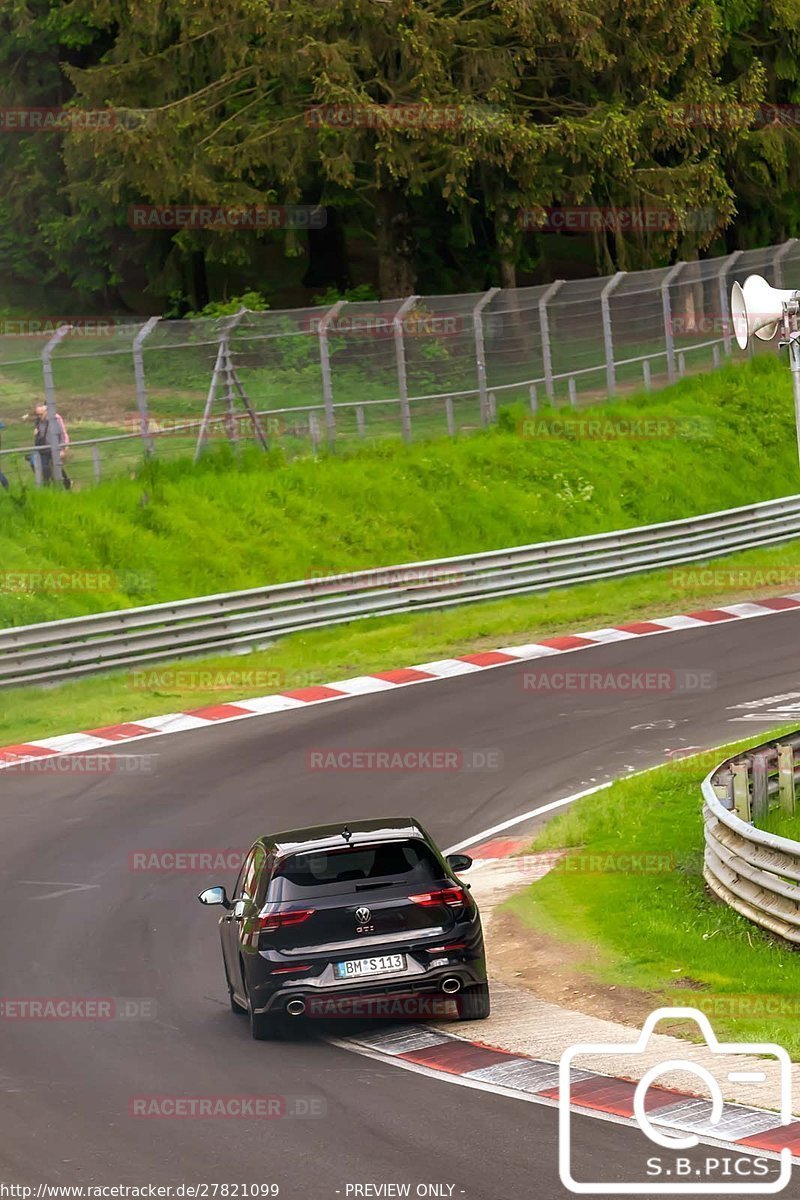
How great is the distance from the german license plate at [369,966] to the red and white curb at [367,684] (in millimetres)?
10564

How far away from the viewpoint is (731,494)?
3522 centimetres

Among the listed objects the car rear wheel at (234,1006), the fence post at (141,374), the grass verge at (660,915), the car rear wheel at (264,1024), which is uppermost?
the fence post at (141,374)

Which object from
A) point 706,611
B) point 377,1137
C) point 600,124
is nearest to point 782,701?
point 706,611

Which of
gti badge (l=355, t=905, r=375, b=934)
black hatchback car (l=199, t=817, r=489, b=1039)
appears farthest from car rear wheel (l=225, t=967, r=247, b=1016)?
gti badge (l=355, t=905, r=375, b=934)

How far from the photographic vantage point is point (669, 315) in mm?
37469

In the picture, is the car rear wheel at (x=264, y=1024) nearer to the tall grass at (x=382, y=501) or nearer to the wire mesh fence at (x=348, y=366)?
the tall grass at (x=382, y=501)

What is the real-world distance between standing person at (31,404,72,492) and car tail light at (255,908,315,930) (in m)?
17.2

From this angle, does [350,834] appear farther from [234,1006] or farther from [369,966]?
[234,1006]

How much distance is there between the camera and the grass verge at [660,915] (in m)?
12.1

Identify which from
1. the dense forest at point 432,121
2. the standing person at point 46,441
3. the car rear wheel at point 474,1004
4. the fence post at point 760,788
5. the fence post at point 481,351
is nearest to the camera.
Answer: the car rear wheel at point 474,1004

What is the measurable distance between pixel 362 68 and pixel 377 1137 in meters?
31.7

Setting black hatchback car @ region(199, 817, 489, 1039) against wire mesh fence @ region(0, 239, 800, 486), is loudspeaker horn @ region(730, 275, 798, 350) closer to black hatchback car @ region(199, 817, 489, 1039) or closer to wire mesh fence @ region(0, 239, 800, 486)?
black hatchback car @ region(199, 817, 489, 1039)

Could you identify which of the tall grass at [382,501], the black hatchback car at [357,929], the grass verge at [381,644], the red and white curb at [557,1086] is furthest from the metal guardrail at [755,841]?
the tall grass at [382,501]

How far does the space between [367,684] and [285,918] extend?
13.0 metres
